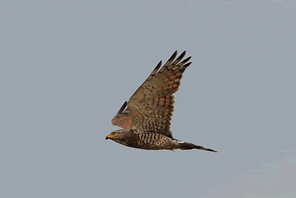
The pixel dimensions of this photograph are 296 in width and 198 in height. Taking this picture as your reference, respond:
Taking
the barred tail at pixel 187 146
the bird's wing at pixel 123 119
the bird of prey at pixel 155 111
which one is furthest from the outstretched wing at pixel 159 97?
the bird's wing at pixel 123 119

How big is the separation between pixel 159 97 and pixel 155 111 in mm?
345

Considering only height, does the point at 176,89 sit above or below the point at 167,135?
Answer: above

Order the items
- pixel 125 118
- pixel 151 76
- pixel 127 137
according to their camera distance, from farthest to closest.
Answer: pixel 125 118
pixel 127 137
pixel 151 76

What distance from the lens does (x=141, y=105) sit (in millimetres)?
13172

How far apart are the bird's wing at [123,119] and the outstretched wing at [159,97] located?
1.36 meters

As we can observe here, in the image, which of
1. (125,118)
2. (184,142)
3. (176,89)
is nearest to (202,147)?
(184,142)

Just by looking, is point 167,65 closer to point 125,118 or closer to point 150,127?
point 150,127

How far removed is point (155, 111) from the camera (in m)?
13.3

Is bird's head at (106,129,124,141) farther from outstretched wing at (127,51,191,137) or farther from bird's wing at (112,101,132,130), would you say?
bird's wing at (112,101,132,130)

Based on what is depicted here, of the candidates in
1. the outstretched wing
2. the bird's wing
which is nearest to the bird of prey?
the outstretched wing

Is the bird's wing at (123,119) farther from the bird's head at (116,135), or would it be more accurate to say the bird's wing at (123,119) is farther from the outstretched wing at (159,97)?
the outstretched wing at (159,97)

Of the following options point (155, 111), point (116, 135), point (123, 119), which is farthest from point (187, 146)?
point (123, 119)

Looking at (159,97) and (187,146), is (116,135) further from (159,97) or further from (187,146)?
(187,146)

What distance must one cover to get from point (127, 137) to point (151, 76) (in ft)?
5.35
